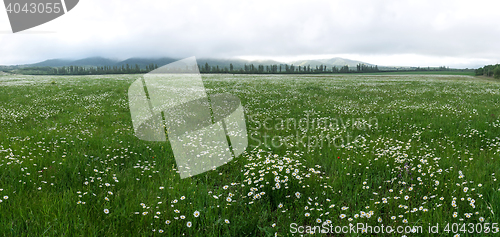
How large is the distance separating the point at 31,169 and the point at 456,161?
9489mm

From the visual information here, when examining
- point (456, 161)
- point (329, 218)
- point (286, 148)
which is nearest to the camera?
point (329, 218)

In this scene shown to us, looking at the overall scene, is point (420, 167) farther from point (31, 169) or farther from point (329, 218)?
point (31, 169)

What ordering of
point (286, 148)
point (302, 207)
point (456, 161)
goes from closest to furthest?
point (302, 207)
point (456, 161)
point (286, 148)

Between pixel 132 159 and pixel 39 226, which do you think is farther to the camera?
pixel 132 159

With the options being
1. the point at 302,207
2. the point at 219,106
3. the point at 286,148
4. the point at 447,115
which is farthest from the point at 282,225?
Answer: the point at 219,106

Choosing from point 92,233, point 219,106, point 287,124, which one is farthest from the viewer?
point 219,106

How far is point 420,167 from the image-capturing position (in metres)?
5.26

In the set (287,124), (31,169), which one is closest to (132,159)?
(31,169)

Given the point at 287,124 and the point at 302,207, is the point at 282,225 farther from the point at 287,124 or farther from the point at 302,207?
the point at 287,124

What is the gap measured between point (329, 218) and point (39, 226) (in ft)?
13.4

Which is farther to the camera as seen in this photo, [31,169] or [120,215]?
[31,169]

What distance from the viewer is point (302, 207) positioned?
4070 millimetres

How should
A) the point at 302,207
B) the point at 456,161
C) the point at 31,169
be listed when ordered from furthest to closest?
the point at 456,161 < the point at 31,169 < the point at 302,207

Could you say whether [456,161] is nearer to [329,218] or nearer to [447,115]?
[329,218]
